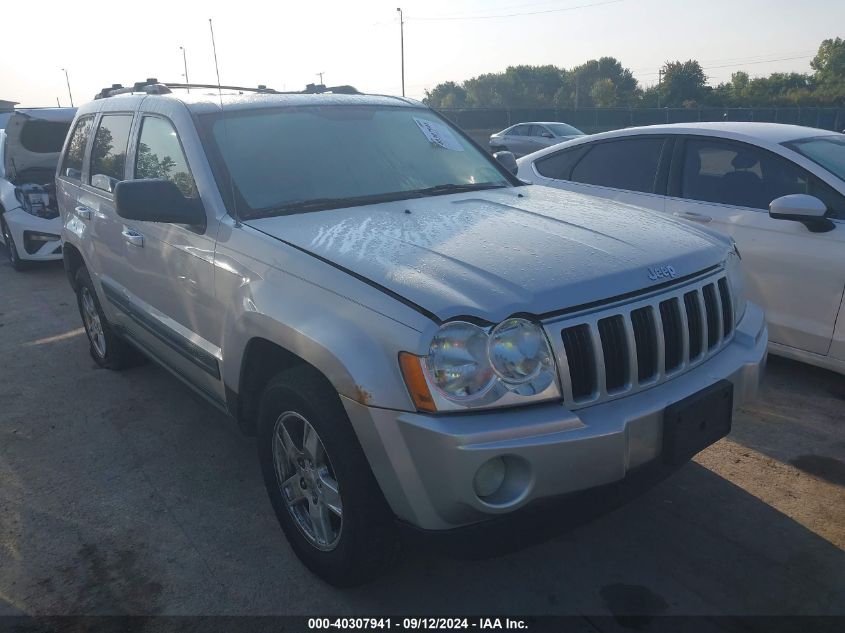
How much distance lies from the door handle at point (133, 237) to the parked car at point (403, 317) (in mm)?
25

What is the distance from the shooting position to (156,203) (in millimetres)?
2990

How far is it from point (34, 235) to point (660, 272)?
26.9 feet

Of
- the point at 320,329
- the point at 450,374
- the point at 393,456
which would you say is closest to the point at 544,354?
the point at 450,374

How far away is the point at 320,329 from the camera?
2.35 metres

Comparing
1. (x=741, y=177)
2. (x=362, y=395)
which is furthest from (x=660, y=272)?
(x=741, y=177)

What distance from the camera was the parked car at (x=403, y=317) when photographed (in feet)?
6.97

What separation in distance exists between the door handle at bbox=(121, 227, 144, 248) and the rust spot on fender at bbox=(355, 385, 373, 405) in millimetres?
2081

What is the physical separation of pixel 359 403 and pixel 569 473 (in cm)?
68

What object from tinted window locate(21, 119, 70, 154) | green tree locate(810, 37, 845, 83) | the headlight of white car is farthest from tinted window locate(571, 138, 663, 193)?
green tree locate(810, 37, 845, 83)

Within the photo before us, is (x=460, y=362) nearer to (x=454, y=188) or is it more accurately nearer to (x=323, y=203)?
(x=323, y=203)

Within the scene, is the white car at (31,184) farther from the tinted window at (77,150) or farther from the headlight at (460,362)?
the headlight at (460,362)

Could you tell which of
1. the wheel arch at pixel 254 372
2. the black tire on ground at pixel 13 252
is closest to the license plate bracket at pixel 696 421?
the wheel arch at pixel 254 372

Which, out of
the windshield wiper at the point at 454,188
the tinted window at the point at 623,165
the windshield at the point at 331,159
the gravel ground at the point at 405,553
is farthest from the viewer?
the tinted window at the point at 623,165

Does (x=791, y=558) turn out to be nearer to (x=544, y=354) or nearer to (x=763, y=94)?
(x=544, y=354)
